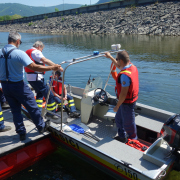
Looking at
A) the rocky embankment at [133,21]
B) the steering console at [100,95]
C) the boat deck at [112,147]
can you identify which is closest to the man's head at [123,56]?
the boat deck at [112,147]

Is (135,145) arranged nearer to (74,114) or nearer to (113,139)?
(113,139)

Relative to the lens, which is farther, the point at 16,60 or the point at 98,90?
the point at 98,90

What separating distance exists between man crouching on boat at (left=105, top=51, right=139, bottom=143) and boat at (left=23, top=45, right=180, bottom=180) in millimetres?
302

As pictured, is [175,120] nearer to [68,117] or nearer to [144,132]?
[144,132]

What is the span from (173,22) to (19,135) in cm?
2879

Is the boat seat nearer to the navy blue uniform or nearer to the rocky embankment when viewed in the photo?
the navy blue uniform

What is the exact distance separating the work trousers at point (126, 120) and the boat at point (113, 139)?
27cm

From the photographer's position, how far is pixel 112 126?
4.64 m

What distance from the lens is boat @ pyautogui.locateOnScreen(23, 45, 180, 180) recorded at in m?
2.95

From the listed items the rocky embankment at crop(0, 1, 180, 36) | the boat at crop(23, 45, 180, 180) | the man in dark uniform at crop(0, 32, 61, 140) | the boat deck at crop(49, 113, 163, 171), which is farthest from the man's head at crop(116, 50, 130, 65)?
the rocky embankment at crop(0, 1, 180, 36)

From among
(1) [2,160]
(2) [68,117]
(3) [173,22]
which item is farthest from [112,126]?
(3) [173,22]

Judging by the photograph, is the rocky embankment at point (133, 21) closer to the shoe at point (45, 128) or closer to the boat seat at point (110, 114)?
the boat seat at point (110, 114)

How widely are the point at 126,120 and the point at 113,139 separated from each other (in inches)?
16.3

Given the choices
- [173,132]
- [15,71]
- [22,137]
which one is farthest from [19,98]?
[173,132]
